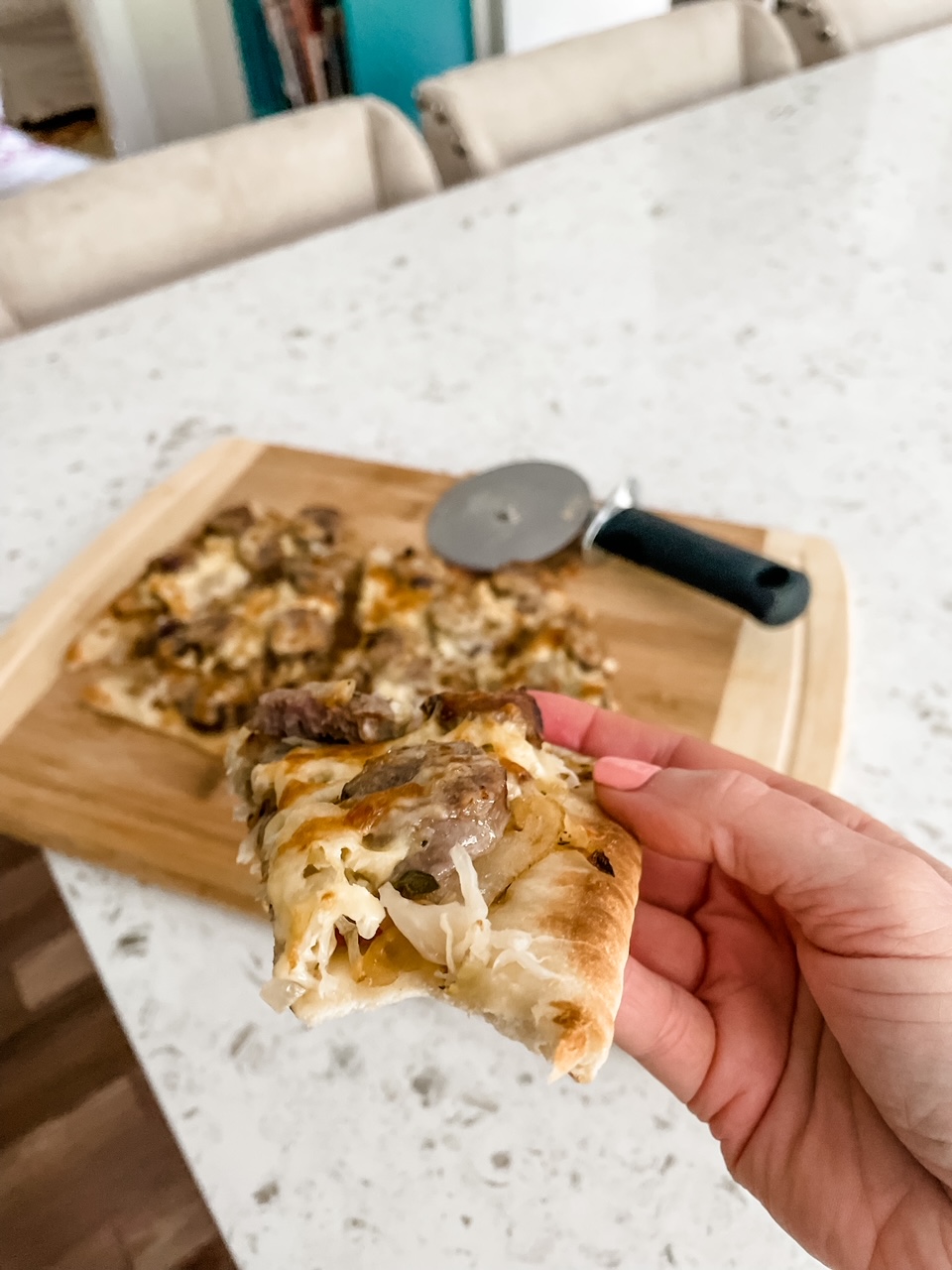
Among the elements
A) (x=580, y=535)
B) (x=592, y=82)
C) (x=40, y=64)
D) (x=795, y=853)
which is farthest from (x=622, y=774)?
(x=40, y=64)

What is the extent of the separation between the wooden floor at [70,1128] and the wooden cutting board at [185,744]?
0.19m

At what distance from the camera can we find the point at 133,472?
5.10 feet

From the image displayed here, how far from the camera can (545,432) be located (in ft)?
5.12

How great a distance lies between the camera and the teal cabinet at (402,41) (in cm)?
370

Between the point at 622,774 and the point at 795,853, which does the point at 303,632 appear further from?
the point at 795,853

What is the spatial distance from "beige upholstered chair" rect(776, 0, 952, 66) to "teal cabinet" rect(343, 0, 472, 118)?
147cm

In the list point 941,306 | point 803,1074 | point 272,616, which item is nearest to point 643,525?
point 272,616

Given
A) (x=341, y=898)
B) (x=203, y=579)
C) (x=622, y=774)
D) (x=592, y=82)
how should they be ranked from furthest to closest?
(x=592, y=82) < (x=203, y=579) < (x=622, y=774) < (x=341, y=898)

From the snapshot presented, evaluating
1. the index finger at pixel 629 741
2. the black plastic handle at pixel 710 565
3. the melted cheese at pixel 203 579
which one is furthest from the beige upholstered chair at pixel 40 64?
the index finger at pixel 629 741

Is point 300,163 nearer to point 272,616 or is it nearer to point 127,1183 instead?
point 272,616

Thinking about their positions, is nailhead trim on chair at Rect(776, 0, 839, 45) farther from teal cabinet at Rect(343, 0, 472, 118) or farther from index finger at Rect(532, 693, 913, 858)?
index finger at Rect(532, 693, 913, 858)

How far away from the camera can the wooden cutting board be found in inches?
40.7

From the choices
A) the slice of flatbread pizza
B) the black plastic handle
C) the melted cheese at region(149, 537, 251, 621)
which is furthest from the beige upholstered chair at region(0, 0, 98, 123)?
the slice of flatbread pizza

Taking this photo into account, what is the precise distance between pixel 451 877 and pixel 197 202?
1762mm
